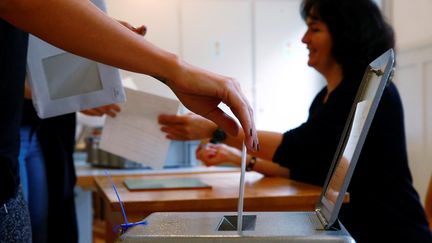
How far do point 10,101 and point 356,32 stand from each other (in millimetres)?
1027

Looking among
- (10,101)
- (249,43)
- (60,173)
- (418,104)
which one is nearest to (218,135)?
(60,173)

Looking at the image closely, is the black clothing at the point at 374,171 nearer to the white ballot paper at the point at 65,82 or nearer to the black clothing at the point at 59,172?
the white ballot paper at the point at 65,82

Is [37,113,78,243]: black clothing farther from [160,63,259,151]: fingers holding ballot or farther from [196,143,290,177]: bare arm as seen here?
[160,63,259,151]: fingers holding ballot

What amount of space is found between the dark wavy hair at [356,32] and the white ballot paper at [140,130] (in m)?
0.54

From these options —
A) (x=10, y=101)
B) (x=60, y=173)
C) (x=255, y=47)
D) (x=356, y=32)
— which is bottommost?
(x=60, y=173)

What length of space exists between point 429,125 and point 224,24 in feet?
6.40

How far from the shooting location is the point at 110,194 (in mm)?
1007

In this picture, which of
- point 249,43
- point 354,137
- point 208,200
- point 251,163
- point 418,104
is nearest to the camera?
point 354,137

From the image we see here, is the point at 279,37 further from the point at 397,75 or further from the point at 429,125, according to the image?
the point at 429,125

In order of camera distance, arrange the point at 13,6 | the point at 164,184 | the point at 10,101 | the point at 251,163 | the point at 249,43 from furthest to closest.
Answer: the point at 249,43, the point at 251,163, the point at 164,184, the point at 10,101, the point at 13,6

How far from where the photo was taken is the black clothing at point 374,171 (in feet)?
3.74

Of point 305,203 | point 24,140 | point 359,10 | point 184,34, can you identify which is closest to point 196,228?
point 305,203

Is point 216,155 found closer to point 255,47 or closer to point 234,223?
point 234,223

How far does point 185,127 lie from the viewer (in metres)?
1.31
